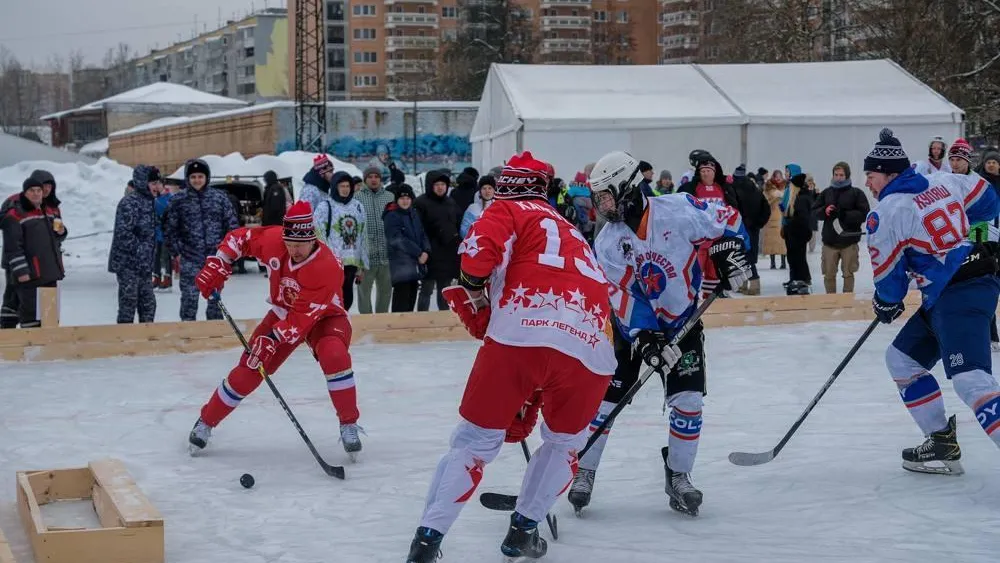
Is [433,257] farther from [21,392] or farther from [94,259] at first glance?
[94,259]

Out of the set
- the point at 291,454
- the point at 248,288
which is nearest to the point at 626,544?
the point at 291,454

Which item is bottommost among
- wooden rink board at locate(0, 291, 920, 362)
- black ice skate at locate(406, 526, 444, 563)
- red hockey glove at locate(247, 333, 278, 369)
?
wooden rink board at locate(0, 291, 920, 362)

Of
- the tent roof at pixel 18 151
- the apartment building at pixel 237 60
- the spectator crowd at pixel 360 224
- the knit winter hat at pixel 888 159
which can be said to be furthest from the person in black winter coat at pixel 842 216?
the apartment building at pixel 237 60

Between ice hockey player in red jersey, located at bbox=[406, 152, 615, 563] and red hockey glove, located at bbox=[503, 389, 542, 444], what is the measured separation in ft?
0.35

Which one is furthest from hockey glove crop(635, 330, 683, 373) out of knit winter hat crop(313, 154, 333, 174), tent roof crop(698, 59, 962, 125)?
tent roof crop(698, 59, 962, 125)

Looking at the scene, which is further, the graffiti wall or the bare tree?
the bare tree

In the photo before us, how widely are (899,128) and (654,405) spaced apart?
14.2m

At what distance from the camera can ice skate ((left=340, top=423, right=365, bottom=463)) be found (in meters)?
6.38

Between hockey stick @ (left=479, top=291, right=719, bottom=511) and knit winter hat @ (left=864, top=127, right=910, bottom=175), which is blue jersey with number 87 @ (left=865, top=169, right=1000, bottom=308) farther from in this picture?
hockey stick @ (left=479, top=291, right=719, bottom=511)

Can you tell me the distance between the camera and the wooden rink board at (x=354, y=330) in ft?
31.4

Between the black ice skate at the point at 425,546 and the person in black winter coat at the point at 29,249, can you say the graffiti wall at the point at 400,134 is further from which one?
the black ice skate at the point at 425,546

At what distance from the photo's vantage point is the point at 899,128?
20.5 meters

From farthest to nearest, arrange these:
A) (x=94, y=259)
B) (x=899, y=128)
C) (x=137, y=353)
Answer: (x=899, y=128), (x=94, y=259), (x=137, y=353)

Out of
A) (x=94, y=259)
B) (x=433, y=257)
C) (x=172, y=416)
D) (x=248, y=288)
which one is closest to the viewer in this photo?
(x=172, y=416)
